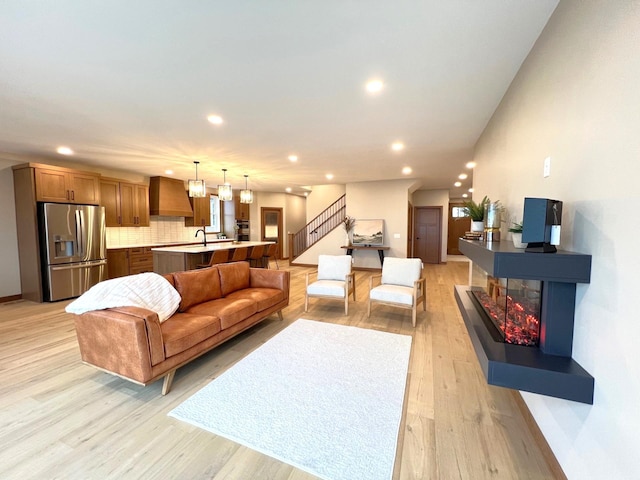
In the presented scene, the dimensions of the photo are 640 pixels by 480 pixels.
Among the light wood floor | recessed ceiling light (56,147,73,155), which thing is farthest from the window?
the light wood floor

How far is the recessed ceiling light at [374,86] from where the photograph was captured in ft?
8.05

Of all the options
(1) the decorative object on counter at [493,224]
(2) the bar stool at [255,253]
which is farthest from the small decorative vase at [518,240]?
(2) the bar stool at [255,253]

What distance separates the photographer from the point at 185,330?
2.41 metres

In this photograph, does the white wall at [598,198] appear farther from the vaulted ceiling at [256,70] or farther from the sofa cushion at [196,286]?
the sofa cushion at [196,286]

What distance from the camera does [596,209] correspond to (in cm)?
128

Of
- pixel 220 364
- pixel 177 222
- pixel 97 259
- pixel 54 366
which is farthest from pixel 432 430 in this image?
pixel 177 222

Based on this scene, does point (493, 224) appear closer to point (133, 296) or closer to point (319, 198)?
point (133, 296)

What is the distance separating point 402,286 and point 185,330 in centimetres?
300

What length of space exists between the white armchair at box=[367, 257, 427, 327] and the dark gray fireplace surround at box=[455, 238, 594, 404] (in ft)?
6.73

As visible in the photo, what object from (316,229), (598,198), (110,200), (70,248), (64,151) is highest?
(64,151)

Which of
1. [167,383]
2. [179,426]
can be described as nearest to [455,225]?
[167,383]

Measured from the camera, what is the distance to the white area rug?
5.36 ft

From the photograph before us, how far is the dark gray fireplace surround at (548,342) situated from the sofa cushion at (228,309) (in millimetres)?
2313

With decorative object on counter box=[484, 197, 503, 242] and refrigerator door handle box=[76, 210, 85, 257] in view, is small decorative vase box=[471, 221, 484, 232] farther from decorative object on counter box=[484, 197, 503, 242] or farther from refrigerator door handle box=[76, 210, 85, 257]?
refrigerator door handle box=[76, 210, 85, 257]
